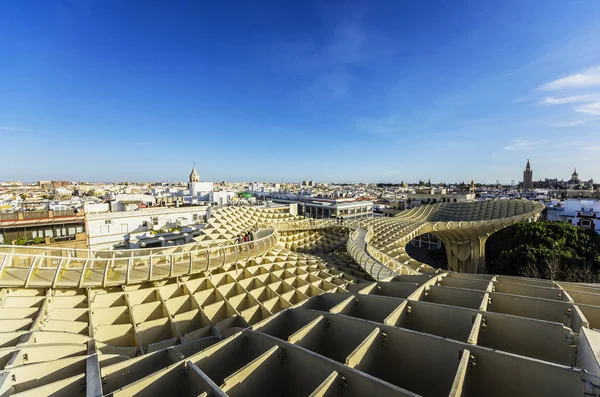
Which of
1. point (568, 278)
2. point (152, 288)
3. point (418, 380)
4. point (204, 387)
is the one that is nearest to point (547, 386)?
point (418, 380)

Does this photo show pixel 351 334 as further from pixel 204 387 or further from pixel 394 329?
pixel 204 387

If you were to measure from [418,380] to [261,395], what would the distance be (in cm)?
363

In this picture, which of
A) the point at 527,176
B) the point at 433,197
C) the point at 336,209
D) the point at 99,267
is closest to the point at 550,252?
the point at 99,267

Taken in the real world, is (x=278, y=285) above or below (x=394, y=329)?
below

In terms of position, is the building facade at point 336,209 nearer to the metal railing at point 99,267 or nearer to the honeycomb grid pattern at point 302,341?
the metal railing at point 99,267

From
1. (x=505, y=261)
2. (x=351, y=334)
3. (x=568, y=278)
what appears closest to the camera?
(x=351, y=334)

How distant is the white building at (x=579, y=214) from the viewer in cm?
4562

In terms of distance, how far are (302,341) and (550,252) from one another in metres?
36.0

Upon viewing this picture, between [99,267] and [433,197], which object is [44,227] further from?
[433,197]

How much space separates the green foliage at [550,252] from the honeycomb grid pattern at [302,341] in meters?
24.1

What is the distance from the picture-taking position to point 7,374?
4.92m

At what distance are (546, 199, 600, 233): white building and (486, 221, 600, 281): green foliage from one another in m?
16.2

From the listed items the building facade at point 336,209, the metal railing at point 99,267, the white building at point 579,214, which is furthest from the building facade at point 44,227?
the white building at point 579,214

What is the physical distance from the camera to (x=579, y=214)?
48969 millimetres
